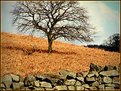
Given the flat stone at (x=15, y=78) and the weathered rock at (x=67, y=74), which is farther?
the weathered rock at (x=67, y=74)

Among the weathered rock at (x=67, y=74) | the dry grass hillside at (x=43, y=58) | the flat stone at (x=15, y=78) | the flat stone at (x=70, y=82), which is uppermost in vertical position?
the dry grass hillside at (x=43, y=58)

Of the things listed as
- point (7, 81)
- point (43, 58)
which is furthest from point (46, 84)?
point (43, 58)

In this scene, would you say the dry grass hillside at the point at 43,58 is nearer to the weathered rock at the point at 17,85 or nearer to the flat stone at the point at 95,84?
the weathered rock at the point at 17,85

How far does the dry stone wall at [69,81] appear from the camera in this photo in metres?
16.9

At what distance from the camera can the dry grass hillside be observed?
19219 mm

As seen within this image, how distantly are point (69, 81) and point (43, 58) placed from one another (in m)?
5.55

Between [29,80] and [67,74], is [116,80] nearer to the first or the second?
[67,74]

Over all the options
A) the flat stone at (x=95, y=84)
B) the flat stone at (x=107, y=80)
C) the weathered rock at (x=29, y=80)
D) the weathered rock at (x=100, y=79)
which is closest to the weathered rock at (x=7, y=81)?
the weathered rock at (x=29, y=80)

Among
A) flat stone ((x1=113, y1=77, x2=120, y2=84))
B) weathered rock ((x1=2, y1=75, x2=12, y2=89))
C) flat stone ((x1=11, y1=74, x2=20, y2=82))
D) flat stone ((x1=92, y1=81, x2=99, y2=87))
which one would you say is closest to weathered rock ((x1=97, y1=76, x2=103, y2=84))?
flat stone ((x1=92, y1=81, x2=99, y2=87))

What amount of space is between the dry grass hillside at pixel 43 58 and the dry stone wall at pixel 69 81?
1.14 metres

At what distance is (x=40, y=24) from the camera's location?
25.5m

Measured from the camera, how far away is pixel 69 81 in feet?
56.1

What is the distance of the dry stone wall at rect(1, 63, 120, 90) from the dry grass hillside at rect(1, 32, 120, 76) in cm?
114

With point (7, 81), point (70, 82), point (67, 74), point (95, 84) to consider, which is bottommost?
point (95, 84)
